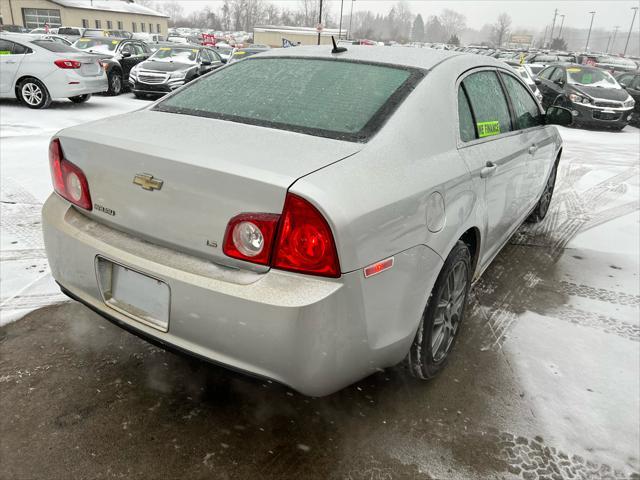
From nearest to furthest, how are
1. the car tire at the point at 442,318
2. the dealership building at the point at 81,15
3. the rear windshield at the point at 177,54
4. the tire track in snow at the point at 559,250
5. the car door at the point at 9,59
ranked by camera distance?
the car tire at the point at 442,318
the tire track in snow at the point at 559,250
the car door at the point at 9,59
the rear windshield at the point at 177,54
the dealership building at the point at 81,15

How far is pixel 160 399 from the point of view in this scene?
91.7 inches

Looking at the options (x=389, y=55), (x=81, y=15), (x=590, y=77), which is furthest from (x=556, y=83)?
(x=81, y=15)

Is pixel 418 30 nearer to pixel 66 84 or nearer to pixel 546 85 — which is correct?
pixel 546 85

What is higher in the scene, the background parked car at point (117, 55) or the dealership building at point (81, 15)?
the dealership building at point (81, 15)

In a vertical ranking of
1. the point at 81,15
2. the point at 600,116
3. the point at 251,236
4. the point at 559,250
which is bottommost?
the point at 559,250

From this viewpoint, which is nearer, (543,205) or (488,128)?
(488,128)

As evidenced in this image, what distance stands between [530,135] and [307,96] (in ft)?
6.51

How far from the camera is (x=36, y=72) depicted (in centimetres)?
981

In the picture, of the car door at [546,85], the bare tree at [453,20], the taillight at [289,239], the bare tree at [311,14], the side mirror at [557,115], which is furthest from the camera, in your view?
the bare tree at [453,20]

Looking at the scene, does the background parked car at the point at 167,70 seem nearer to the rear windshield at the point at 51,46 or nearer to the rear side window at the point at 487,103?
the rear windshield at the point at 51,46

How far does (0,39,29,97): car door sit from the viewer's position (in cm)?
977

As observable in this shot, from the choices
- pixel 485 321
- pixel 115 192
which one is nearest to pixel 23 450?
pixel 115 192

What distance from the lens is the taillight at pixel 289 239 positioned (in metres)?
1.65

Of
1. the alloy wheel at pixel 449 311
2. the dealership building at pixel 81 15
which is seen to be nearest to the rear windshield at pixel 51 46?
the alloy wheel at pixel 449 311
